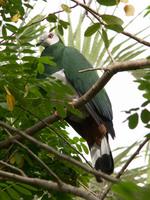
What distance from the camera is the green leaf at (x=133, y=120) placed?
1203 mm

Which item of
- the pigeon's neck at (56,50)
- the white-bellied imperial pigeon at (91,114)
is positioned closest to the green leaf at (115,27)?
the white-bellied imperial pigeon at (91,114)

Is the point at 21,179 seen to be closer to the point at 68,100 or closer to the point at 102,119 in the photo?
the point at 68,100

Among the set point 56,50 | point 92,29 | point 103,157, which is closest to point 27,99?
point 92,29

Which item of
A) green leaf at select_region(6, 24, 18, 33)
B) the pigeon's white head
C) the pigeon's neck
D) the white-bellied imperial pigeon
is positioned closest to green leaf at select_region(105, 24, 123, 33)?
green leaf at select_region(6, 24, 18, 33)

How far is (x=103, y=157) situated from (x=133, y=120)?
0.96 metres

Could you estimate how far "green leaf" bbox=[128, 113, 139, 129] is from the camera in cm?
120

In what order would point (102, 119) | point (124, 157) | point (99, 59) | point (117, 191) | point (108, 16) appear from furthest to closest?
1. point (99, 59)
2. point (124, 157)
3. point (102, 119)
4. point (108, 16)
5. point (117, 191)

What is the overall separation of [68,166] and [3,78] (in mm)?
548

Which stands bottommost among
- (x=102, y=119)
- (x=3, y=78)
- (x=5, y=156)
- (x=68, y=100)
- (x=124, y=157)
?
(x=124, y=157)

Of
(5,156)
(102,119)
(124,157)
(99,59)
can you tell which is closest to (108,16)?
(5,156)

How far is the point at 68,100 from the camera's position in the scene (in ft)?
4.40

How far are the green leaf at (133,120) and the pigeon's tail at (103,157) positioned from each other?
2.84 ft

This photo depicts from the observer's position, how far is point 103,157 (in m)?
2.14

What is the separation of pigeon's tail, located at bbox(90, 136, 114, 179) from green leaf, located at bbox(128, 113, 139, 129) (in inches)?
34.1
